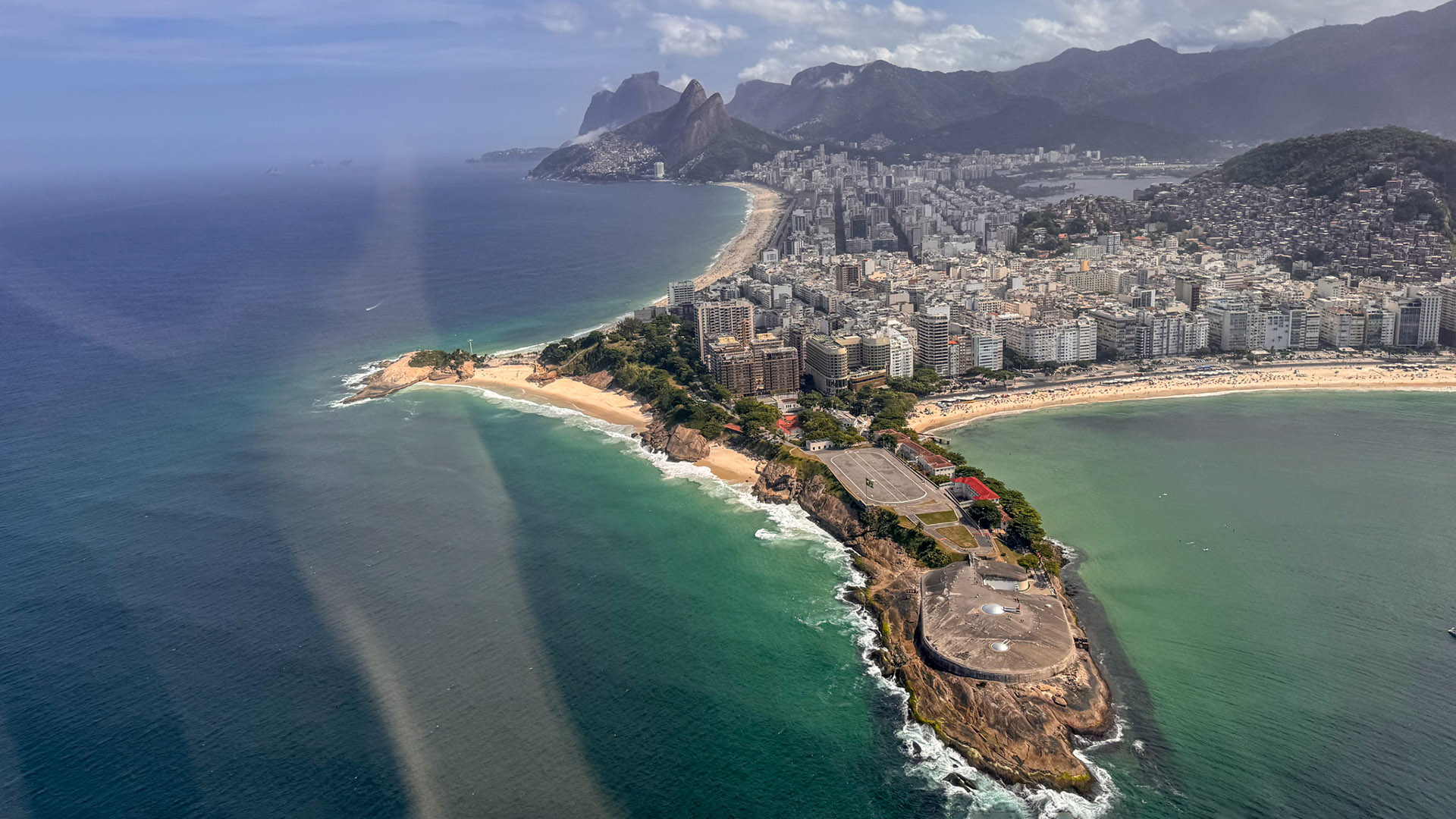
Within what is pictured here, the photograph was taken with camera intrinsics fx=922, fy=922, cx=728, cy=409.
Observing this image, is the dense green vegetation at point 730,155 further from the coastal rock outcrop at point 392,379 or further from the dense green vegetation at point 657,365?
the coastal rock outcrop at point 392,379

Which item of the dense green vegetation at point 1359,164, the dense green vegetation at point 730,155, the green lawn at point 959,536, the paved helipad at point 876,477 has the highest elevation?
the dense green vegetation at point 730,155

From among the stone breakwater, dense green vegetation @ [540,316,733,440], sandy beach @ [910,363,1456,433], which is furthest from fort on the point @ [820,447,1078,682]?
sandy beach @ [910,363,1456,433]

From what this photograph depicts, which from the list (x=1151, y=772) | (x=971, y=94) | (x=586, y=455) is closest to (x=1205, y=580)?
(x=1151, y=772)

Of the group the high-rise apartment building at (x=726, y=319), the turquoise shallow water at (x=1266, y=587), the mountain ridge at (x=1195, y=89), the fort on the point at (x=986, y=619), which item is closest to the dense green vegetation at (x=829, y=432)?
the turquoise shallow water at (x=1266, y=587)

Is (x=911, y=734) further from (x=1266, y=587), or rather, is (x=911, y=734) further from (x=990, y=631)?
(x=1266, y=587)

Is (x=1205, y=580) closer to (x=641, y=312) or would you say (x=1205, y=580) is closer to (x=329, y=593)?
Answer: (x=329, y=593)

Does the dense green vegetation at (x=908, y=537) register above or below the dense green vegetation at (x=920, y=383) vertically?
below
